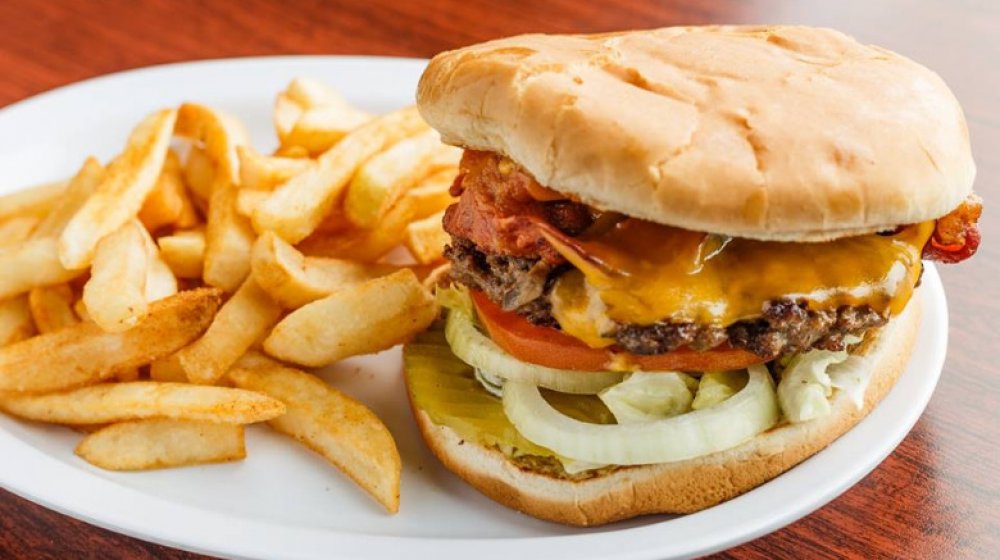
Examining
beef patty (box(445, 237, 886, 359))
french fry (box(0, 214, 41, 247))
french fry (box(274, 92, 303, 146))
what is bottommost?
french fry (box(0, 214, 41, 247))

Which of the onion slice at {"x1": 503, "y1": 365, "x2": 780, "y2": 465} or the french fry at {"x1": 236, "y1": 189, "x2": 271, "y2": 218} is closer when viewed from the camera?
the onion slice at {"x1": 503, "y1": 365, "x2": 780, "y2": 465}

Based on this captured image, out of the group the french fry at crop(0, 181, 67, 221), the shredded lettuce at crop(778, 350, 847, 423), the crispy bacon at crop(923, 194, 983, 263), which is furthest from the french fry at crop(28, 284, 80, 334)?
the crispy bacon at crop(923, 194, 983, 263)

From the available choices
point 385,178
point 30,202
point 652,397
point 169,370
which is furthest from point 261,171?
point 652,397

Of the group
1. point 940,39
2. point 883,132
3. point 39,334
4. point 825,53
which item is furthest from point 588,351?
point 940,39

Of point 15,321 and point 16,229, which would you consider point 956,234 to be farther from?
point 16,229

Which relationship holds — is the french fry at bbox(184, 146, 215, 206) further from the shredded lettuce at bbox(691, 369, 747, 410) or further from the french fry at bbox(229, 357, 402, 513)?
the shredded lettuce at bbox(691, 369, 747, 410)
